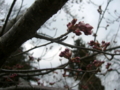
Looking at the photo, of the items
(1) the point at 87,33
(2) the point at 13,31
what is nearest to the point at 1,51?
(2) the point at 13,31

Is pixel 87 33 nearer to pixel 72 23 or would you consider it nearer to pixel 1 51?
pixel 72 23

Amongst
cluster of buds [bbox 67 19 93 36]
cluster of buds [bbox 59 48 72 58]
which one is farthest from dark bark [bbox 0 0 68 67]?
cluster of buds [bbox 59 48 72 58]

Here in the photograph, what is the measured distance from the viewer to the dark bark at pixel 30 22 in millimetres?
748

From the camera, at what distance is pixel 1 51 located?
111 centimetres

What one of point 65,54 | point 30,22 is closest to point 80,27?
point 30,22

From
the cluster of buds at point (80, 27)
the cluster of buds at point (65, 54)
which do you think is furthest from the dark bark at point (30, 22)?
the cluster of buds at point (65, 54)

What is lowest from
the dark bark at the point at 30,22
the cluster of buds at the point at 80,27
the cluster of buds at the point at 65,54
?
the dark bark at the point at 30,22

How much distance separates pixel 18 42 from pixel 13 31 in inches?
4.0

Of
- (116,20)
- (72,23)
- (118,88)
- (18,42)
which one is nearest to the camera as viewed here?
(18,42)

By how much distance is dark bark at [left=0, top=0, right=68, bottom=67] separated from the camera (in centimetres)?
75

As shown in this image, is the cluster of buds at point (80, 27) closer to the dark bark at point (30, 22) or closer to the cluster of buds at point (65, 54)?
the dark bark at point (30, 22)

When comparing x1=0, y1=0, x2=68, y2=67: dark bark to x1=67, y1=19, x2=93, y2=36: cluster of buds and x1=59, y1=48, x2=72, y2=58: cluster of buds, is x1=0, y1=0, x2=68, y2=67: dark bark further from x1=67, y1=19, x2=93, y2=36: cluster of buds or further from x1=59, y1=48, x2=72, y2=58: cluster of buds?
x1=59, y1=48, x2=72, y2=58: cluster of buds

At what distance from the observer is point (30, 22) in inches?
33.4

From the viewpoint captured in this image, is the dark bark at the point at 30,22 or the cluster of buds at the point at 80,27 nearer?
the dark bark at the point at 30,22
